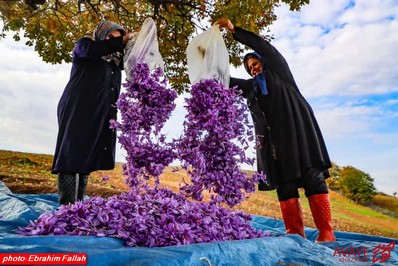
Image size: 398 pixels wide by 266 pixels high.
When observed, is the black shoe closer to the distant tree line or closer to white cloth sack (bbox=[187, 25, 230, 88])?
white cloth sack (bbox=[187, 25, 230, 88])

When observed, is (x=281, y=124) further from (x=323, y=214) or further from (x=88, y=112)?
(x=88, y=112)

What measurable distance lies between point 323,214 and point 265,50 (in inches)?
77.4

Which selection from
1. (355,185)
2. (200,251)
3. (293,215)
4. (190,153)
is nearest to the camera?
(200,251)

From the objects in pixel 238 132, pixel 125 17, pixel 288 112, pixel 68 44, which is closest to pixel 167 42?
pixel 125 17

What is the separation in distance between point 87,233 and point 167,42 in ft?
22.1

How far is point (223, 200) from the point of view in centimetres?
362

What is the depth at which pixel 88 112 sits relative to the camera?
169 inches

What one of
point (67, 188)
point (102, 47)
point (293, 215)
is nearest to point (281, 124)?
point (293, 215)

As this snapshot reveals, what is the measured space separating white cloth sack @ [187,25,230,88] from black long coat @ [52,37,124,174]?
0.77m

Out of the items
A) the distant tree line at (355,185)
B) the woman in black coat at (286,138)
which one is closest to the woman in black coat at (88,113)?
the woman in black coat at (286,138)

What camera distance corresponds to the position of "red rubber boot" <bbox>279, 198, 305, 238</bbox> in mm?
4574

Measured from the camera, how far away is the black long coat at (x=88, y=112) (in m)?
4.20

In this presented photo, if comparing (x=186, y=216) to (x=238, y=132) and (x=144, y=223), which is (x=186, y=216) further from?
(x=238, y=132)

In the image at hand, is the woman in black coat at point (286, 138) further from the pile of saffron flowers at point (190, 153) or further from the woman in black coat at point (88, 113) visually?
the woman in black coat at point (88, 113)
